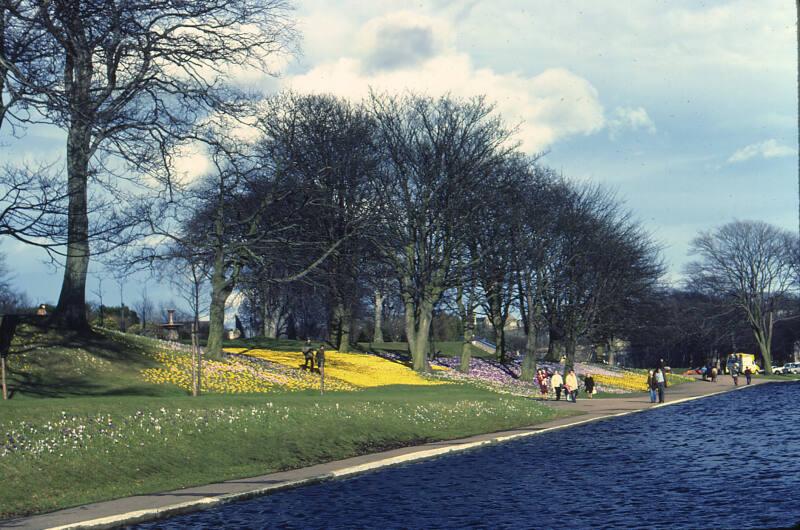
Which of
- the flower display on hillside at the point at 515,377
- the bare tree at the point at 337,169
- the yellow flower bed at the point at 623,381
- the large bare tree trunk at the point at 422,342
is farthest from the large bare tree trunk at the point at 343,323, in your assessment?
→ the yellow flower bed at the point at 623,381

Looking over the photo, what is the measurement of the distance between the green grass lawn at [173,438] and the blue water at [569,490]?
309 centimetres

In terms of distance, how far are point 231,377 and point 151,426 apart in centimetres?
1775

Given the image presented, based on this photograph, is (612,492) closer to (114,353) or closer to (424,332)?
(114,353)

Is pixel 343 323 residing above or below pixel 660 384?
above

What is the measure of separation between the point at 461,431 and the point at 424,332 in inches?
1099

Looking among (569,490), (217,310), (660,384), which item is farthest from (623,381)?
(569,490)

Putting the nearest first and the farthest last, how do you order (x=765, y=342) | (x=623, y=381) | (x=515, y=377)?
(x=515, y=377), (x=623, y=381), (x=765, y=342)

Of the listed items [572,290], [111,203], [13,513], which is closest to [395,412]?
[111,203]

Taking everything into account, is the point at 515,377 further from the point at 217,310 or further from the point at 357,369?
the point at 217,310

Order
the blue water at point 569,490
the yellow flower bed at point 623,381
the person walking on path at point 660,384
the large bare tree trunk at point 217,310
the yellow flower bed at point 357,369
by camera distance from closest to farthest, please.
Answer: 1. the blue water at point 569,490
2. the large bare tree trunk at point 217,310
3. the person walking on path at point 660,384
4. the yellow flower bed at point 357,369
5. the yellow flower bed at point 623,381

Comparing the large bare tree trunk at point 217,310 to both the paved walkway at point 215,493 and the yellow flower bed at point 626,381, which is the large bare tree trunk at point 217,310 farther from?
the yellow flower bed at point 626,381

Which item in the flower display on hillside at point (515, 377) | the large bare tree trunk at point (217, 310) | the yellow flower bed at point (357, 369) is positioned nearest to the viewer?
the large bare tree trunk at point (217, 310)

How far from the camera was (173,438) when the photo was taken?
23844 millimetres

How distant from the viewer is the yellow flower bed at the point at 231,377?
38719 millimetres
